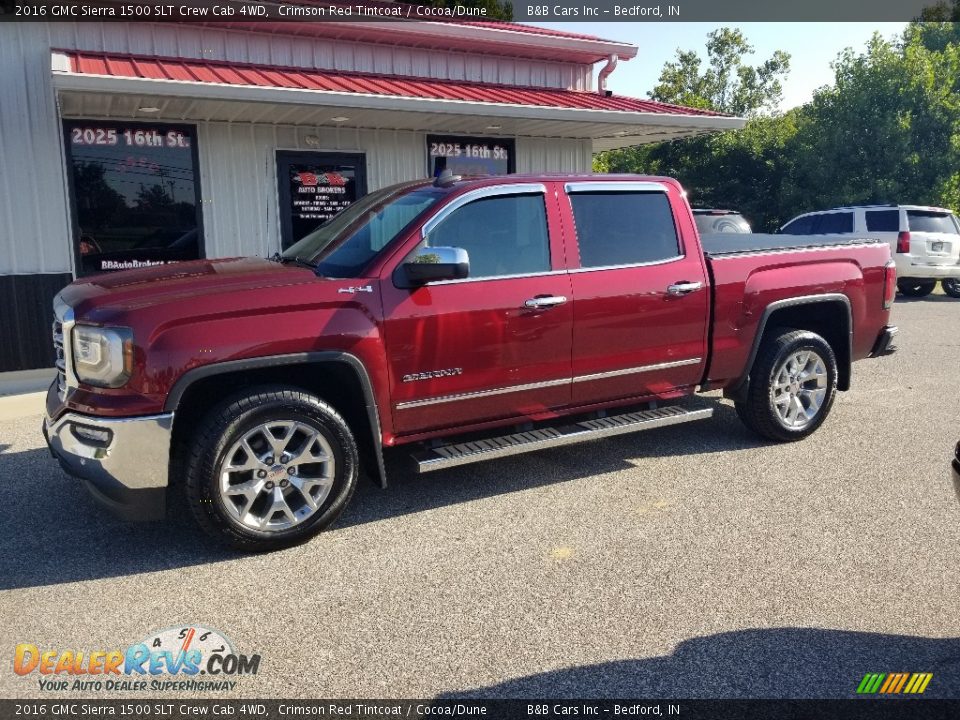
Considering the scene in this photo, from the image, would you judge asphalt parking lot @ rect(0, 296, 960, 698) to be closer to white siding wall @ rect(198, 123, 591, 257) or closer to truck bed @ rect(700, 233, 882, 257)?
truck bed @ rect(700, 233, 882, 257)

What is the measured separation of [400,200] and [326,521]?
2.06 meters

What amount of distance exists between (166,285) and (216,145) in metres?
5.68

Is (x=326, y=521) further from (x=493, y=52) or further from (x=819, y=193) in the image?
(x=819, y=193)

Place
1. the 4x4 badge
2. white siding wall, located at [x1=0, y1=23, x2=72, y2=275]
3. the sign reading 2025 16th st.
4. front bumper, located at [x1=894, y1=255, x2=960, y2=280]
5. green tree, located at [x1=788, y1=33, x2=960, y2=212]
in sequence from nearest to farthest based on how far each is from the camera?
the 4x4 badge, white siding wall, located at [x1=0, y1=23, x2=72, y2=275], the sign reading 2025 16th st., front bumper, located at [x1=894, y1=255, x2=960, y2=280], green tree, located at [x1=788, y1=33, x2=960, y2=212]

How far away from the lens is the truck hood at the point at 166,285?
12.7 ft

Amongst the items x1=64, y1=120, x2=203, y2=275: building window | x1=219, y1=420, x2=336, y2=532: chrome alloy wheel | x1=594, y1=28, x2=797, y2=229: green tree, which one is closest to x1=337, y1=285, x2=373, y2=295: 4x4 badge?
x1=219, y1=420, x2=336, y2=532: chrome alloy wheel

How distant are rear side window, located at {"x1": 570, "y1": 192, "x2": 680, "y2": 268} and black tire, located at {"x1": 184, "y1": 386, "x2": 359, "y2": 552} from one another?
1.98 meters

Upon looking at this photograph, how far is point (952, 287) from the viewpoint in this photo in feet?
53.4

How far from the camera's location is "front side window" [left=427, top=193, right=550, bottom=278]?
15.3ft

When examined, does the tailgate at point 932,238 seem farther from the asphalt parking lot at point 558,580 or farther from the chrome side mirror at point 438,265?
the chrome side mirror at point 438,265

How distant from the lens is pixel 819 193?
26.5 meters

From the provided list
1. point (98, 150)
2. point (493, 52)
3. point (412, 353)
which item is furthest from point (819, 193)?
point (412, 353)

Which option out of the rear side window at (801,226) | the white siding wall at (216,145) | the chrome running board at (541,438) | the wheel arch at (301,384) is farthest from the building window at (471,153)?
the rear side window at (801,226)

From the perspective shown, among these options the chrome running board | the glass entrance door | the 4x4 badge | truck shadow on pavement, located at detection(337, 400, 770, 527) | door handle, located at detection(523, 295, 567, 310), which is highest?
the glass entrance door
